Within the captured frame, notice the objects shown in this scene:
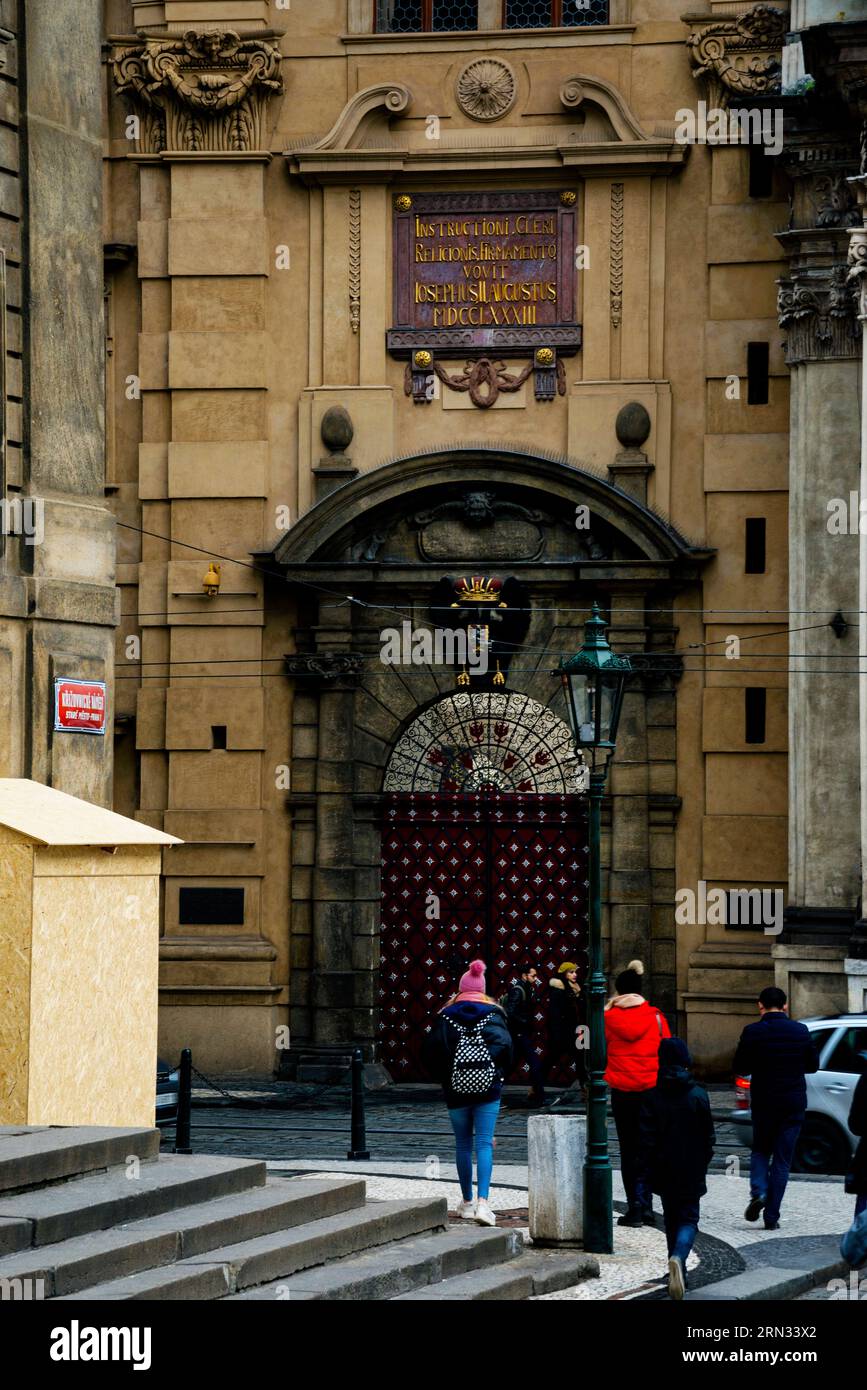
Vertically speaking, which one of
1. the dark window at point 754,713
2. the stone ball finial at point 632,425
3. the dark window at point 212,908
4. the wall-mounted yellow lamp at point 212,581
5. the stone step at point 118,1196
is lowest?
the stone step at point 118,1196

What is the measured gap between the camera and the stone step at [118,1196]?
12.4m

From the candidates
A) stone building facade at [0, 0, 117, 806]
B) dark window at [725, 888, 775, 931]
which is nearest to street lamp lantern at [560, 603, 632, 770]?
stone building facade at [0, 0, 117, 806]

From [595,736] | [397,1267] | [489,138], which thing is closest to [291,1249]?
[397,1267]

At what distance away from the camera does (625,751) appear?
94.2ft

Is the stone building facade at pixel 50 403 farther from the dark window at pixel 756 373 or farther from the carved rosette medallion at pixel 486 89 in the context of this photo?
the dark window at pixel 756 373

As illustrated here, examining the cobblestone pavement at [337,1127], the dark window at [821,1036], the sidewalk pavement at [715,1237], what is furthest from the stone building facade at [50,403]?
the dark window at [821,1036]

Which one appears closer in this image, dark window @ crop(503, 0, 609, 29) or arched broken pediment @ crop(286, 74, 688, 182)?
arched broken pediment @ crop(286, 74, 688, 182)

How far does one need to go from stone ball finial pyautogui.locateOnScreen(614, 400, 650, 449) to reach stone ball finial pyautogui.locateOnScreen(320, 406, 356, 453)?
3.21m

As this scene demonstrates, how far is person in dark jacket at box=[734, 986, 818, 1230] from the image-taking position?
17297mm

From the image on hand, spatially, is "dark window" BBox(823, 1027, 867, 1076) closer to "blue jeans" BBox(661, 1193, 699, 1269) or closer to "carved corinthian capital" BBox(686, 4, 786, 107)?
"blue jeans" BBox(661, 1193, 699, 1269)

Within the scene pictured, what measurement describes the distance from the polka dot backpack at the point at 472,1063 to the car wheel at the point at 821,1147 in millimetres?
5744

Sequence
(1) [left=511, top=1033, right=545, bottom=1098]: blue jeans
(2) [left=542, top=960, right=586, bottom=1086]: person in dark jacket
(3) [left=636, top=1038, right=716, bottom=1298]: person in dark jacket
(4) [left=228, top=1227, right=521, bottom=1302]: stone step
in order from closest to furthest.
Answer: (4) [left=228, top=1227, right=521, bottom=1302]: stone step → (3) [left=636, top=1038, right=716, bottom=1298]: person in dark jacket → (1) [left=511, top=1033, right=545, bottom=1098]: blue jeans → (2) [left=542, top=960, right=586, bottom=1086]: person in dark jacket
